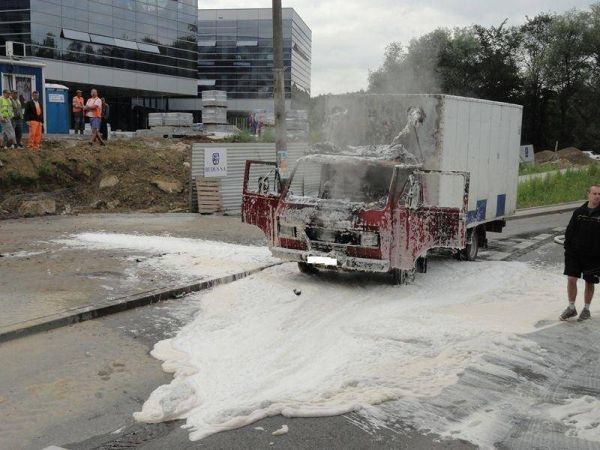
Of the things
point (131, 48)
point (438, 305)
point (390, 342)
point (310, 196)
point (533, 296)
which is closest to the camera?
point (390, 342)

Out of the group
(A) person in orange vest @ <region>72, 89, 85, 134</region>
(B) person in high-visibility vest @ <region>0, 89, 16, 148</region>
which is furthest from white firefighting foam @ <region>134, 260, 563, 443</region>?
(A) person in orange vest @ <region>72, 89, 85, 134</region>

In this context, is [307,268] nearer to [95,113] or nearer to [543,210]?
[95,113]

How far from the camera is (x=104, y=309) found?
26.2 ft

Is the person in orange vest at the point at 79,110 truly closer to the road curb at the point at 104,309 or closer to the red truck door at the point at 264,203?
the red truck door at the point at 264,203

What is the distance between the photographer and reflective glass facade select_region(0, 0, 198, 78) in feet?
152

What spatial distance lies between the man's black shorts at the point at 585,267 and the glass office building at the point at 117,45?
4570cm

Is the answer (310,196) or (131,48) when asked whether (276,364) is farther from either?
(131,48)

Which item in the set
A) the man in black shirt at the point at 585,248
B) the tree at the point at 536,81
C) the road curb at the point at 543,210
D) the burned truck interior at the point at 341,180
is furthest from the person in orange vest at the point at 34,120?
the tree at the point at 536,81

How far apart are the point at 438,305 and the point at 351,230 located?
5.25ft

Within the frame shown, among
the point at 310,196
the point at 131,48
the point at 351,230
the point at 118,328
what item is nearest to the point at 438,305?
the point at 351,230

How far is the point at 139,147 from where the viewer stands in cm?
2156

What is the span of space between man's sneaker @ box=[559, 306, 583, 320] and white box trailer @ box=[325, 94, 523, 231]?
2.98 meters

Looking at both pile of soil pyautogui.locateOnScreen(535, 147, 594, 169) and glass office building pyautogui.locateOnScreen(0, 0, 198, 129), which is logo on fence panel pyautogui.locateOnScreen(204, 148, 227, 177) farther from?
glass office building pyautogui.locateOnScreen(0, 0, 198, 129)

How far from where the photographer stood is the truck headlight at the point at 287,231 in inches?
382
